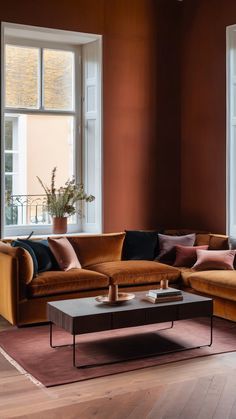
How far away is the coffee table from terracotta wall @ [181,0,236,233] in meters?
2.31

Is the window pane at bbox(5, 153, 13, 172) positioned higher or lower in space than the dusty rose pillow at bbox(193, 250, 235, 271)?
higher

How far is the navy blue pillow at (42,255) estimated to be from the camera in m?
5.92

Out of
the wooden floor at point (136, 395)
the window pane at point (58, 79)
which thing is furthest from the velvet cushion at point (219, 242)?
the window pane at point (58, 79)

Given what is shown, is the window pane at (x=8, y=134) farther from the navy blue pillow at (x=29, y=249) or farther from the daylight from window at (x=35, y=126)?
the navy blue pillow at (x=29, y=249)

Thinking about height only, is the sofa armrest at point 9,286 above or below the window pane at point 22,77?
below

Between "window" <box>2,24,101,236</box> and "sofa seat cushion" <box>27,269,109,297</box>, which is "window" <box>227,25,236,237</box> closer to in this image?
"window" <box>2,24,101,236</box>

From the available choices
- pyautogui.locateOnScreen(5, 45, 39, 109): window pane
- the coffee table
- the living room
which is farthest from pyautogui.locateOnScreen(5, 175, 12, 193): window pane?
the coffee table

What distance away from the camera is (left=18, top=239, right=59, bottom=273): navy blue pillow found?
233 inches

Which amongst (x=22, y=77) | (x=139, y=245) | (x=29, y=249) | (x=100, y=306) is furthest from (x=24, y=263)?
(x=22, y=77)

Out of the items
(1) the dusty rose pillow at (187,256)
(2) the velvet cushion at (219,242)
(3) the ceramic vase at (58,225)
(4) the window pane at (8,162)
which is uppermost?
(4) the window pane at (8,162)

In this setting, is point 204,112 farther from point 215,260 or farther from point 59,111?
point 215,260

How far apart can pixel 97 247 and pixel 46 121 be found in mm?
1762

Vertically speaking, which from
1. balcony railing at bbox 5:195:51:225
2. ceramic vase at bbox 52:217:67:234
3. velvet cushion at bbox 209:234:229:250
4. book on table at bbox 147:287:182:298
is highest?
balcony railing at bbox 5:195:51:225

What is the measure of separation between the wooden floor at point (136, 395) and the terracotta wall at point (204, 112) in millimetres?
3073
